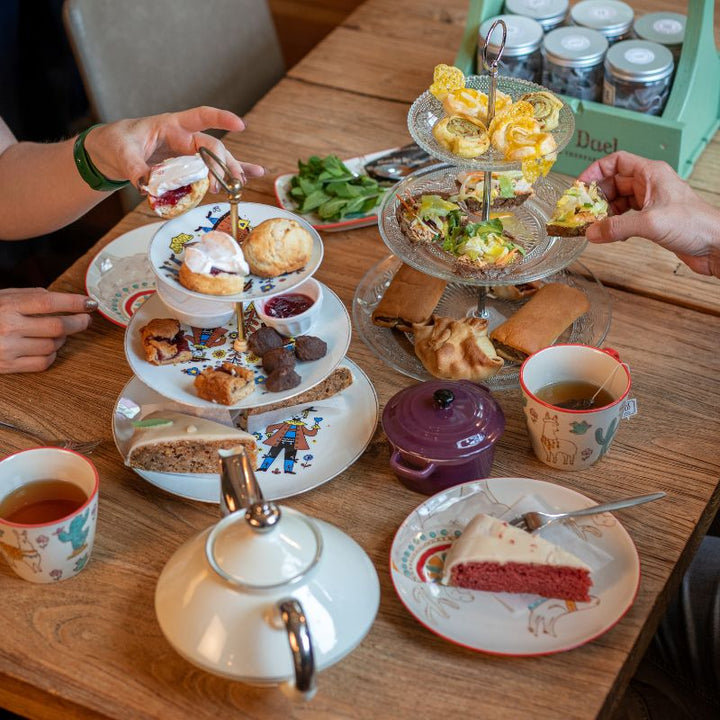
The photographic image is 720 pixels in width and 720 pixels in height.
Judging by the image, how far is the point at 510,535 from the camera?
1.01 metres

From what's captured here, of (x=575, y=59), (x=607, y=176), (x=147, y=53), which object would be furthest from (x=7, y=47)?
(x=607, y=176)

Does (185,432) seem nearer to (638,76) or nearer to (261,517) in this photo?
(261,517)

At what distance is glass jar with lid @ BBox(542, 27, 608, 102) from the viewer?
A: 1646 mm

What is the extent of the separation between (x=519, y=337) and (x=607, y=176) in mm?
350

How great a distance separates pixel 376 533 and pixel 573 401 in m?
0.30

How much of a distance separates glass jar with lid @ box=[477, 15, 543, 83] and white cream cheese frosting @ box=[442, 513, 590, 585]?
980mm

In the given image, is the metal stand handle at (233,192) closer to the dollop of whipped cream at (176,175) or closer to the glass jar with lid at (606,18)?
the dollop of whipped cream at (176,175)

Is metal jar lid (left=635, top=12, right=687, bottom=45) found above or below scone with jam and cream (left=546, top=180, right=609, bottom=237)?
below

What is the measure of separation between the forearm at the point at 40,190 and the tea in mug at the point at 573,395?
786 millimetres

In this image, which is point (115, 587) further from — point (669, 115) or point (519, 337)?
point (669, 115)

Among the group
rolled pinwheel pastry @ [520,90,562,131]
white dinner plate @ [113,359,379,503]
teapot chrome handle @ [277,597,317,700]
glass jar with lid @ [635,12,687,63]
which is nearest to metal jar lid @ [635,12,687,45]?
glass jar with lid @ [635,12,687,63]

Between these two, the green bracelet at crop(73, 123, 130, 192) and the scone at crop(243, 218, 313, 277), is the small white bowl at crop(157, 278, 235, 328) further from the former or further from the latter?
the green bracelet at crop(73, 123, 130, 192)

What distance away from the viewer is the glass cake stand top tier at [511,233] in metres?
1.24

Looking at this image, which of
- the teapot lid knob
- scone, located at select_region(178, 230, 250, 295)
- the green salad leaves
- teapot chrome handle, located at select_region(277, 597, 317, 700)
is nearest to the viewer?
teapot chrome handle, located at select_region(277, 597, 317, 700)
